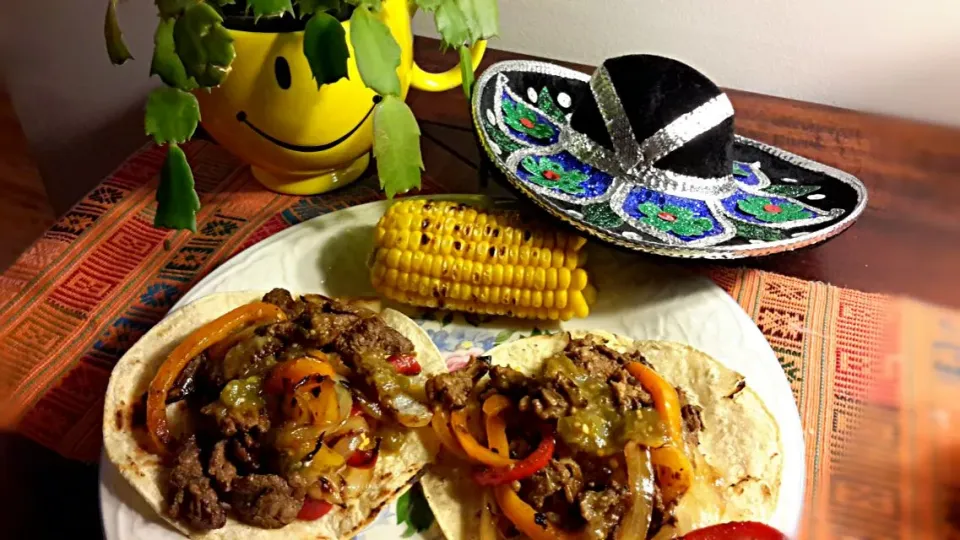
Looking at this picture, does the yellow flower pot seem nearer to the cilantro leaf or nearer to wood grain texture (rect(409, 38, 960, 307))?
the cilantro leaf

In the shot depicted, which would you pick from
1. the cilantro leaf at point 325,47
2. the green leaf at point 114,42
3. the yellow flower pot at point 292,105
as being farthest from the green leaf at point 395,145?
the green leaf at point 114,42

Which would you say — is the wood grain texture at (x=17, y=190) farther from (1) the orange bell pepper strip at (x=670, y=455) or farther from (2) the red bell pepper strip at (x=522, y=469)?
(1) the orange bell pepper strip at (x=670, y=455)

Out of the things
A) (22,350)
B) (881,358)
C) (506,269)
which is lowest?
(22,350)

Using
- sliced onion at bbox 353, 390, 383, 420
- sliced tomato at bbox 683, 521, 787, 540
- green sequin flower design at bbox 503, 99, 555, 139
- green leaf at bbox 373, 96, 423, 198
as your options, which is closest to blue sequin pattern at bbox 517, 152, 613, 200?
green sequin flower design at bbox 503, 99, 555, 139

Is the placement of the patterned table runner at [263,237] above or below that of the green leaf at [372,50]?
below

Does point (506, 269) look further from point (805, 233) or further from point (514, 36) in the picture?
point (514, 36)

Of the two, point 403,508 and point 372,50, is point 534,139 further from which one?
point 403,508

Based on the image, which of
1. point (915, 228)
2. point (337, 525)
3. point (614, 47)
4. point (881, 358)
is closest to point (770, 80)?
point (614, 47)
